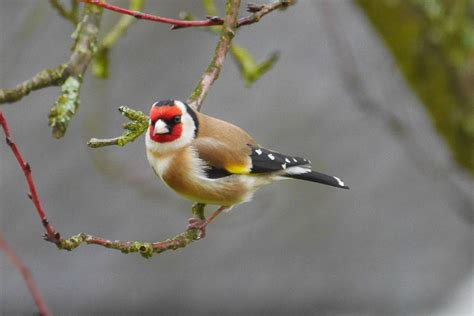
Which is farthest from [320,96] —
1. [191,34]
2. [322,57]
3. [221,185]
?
[221,185]

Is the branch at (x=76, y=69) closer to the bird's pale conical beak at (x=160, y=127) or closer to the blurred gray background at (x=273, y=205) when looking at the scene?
the bird's pale conical beak at (x=160, y=127)

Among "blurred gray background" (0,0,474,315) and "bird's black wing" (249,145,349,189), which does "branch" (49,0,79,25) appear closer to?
"bird's black wing" (249,145,349,189)

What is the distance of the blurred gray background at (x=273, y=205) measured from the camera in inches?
198

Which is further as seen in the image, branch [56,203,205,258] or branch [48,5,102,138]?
branch [48,5,102,138]

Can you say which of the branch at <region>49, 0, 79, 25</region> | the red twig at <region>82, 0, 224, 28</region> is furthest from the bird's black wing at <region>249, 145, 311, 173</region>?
the branch at <region>49, 0, 79, 25</region>

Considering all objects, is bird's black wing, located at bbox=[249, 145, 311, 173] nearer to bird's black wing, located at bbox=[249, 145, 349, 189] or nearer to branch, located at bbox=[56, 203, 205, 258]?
bird's black wing, located at bbox=[249, 145, 349, 189]

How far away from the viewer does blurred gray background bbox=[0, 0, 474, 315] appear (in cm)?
502

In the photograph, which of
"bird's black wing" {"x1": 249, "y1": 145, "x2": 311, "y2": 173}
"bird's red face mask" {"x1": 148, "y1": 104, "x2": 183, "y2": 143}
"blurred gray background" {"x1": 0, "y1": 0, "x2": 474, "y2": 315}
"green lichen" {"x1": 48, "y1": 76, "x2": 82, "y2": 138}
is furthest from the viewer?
"blurred gray background" {"x1": 0, "y1": 0, "x2": 474, "y2": 315}

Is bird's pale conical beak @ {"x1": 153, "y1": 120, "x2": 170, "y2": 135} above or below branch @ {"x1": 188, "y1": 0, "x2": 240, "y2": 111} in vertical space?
below

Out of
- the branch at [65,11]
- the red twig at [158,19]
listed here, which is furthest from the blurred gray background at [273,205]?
the red twig at [158,19]

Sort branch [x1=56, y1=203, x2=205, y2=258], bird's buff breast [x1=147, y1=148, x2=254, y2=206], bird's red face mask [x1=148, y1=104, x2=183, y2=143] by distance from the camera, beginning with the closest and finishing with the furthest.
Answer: branch [x1=56, y1=203, x2=205, y2=258]
bird's red face mask [x1=148, y1=104, x2=183, y2=143]
bird's buff breast [x1=147, y1=148, x2=254, y2=206]

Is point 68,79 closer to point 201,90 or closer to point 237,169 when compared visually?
point 201,90

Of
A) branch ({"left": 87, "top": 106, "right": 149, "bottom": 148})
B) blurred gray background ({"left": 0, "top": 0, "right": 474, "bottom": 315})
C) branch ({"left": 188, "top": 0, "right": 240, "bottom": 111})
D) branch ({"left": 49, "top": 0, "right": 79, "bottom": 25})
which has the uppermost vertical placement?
blurred gray background ({"left": 0, "top": 0, "right": 474, "bottom": 315})

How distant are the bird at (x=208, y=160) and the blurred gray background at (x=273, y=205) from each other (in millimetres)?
2341
